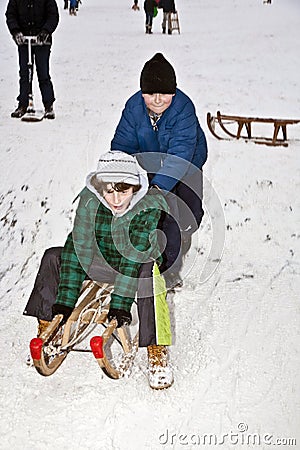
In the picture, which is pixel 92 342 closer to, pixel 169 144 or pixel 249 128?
pixel 169 144

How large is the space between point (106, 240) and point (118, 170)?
351 millimetres

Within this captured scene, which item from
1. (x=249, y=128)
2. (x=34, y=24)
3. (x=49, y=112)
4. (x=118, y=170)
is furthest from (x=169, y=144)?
(x=49, y=112)

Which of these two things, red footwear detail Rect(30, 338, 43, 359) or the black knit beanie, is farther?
the black knit beanie

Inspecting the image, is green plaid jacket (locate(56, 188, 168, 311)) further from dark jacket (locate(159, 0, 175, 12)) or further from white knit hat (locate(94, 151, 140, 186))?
dark jacket (locate(159, 0, 175, 12))

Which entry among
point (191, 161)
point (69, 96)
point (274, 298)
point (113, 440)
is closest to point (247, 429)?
point (113, 440)

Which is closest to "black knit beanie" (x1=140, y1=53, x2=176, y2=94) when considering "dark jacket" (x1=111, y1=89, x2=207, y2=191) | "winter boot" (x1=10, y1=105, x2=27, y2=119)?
"dark jacket" (x1=111, y1=89, x2=207, y2=191)

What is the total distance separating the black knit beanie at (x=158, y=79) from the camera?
10.2 feet

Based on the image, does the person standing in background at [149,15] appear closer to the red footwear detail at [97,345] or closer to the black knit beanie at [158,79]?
the black knit beanie at [158,79]

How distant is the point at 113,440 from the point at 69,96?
20.2 ft

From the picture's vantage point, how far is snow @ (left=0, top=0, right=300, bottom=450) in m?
2.63

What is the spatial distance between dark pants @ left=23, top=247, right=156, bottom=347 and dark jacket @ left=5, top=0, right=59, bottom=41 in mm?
3822

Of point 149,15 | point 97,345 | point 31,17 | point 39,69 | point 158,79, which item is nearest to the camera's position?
point 97,345

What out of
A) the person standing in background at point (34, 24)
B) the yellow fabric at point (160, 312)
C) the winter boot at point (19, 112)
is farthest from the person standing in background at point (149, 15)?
the yellow fabric at point (160, 312)

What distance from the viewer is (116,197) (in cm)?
282
